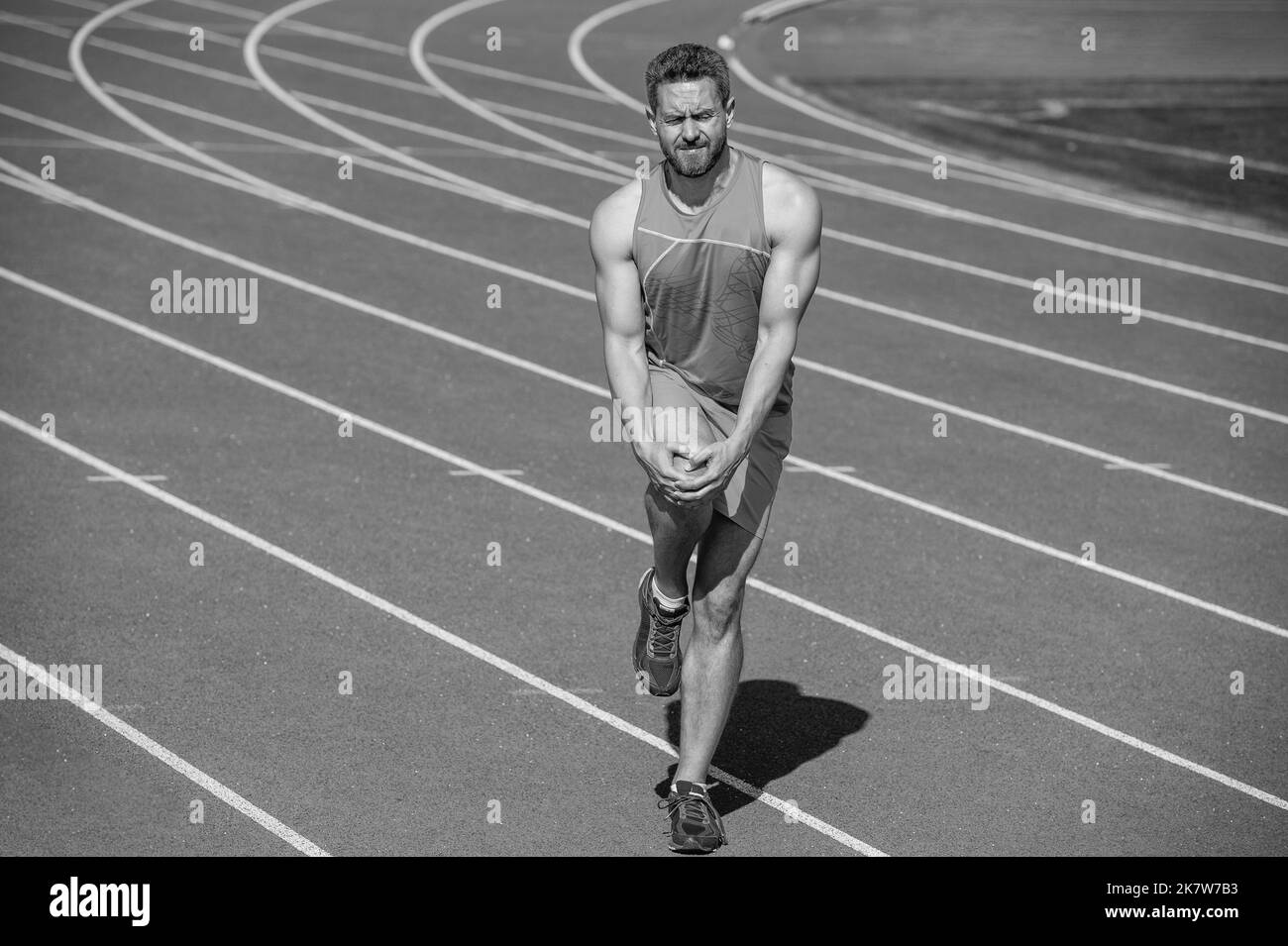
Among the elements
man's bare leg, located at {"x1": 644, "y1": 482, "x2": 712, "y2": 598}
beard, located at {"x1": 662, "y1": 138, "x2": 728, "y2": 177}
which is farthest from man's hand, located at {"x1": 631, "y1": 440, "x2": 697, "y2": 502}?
beard, located at {"x1": 662, "y1": 138, "x2": 728, "y2": 177}

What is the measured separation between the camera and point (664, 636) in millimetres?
5168

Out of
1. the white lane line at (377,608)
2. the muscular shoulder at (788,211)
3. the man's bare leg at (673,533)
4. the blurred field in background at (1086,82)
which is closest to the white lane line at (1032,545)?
the white lane line at (377,608)

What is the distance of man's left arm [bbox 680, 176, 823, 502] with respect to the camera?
4.74m

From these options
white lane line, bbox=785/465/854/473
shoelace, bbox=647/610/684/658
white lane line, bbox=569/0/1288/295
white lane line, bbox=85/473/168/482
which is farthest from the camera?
white lane line, bbox=569/0/1288/295

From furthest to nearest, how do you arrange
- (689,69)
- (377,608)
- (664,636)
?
(377,608) → (664,636) → (689,69)

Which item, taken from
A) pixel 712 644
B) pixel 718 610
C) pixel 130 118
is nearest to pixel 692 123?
pixel 718 610

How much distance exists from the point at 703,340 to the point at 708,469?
0.42m

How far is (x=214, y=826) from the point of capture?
197 inches

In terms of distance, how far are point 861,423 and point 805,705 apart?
11.3 feet

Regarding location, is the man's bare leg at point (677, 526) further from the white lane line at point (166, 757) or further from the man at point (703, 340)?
the white lane line at point (166, 757)

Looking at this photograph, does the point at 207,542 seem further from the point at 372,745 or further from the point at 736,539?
the point at 736,539

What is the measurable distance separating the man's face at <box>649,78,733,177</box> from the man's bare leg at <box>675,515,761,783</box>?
1.08 m

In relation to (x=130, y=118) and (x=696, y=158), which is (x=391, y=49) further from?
(x=696, y=158)

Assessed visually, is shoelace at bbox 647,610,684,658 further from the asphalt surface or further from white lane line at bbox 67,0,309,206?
white lane line at bbox 67,0,309,206
